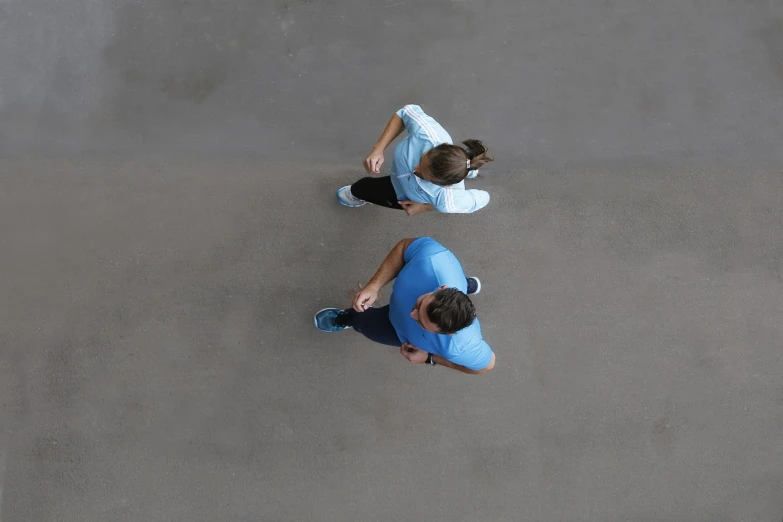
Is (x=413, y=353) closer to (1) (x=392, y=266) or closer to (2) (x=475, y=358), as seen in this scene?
(2) (x=475, y=358)

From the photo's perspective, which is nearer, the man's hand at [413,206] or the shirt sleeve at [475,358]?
the shirt sleeve at [475,358]

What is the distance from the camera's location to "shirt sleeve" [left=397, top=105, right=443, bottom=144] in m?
2.37

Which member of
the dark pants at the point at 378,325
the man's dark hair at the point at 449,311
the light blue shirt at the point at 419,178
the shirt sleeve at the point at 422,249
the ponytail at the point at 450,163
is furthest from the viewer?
the dark pants at the point at 378,325

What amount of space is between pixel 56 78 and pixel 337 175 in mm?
2037

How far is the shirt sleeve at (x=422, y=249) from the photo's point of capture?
227 cm

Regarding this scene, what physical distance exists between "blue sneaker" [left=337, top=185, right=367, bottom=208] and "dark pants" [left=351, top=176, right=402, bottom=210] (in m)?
0.18

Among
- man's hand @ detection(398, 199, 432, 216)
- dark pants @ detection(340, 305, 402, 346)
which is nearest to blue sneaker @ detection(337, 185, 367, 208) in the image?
man's hand @ detection(398, 199, 432, 216)

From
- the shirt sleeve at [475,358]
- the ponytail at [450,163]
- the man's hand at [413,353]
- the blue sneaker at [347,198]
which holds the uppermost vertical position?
the blue sneaker at [347,198]

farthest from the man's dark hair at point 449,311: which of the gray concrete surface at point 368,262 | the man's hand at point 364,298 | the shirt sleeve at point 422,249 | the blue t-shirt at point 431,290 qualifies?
the gray concrete surface at point 368,262

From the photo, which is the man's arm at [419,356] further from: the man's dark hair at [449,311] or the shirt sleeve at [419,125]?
the shirt sleeve at [419,125]

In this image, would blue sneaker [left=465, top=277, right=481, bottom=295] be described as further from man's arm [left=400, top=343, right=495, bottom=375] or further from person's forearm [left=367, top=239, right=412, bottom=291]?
person's forearm [left=367, top=239, right=412, bottom=291]

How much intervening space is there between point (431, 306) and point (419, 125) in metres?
0.96

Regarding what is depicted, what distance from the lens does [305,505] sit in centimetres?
316

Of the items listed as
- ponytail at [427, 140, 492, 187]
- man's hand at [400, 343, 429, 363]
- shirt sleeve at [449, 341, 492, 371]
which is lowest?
shirt sleeve at [449, 341, 492, 371]
